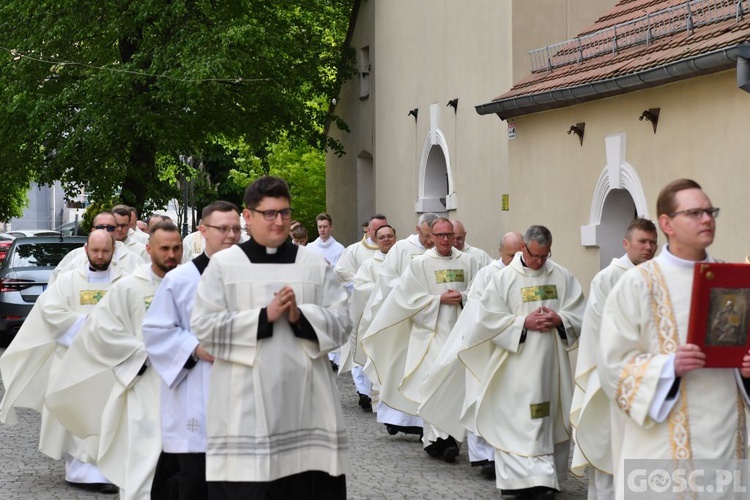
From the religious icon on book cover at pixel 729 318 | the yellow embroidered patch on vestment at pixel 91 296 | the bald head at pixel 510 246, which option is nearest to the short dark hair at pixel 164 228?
the yellow embroidered patch on vestment at pixel 91 296

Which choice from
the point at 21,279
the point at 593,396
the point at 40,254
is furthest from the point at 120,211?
the point at 40,254

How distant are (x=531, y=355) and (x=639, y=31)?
4195mm

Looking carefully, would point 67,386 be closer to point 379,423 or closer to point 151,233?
point 151,233

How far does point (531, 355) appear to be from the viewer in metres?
9.98

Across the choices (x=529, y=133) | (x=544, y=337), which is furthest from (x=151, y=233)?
(x=529, y=133)

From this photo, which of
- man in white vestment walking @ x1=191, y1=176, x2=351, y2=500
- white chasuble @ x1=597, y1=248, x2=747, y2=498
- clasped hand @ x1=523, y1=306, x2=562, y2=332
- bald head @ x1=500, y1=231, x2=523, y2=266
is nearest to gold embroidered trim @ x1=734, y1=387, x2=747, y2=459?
white chasuble @ x1=597, y1=248, x2=747, y2=498

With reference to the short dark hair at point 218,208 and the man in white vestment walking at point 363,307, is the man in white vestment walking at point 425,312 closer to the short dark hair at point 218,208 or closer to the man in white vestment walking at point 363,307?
the man in white vestment walking at point 363,307

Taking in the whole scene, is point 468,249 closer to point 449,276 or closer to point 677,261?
point 449,276

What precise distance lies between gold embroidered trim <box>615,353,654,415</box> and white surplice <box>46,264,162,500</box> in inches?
125

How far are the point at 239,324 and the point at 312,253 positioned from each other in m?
0.56

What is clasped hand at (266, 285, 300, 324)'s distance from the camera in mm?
5887

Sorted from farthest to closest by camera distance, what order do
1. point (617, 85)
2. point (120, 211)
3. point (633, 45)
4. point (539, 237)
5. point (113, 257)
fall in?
point (120, 211) < point (633, 45) < point (617, 85) < point (113, 257) < point (539, 237)

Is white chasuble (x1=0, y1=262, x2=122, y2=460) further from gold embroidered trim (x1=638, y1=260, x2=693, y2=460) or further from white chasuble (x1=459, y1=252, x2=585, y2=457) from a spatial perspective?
gold embroidered trim (x1=638, y1=260, x2=693, y2=460)

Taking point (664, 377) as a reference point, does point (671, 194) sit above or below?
above
